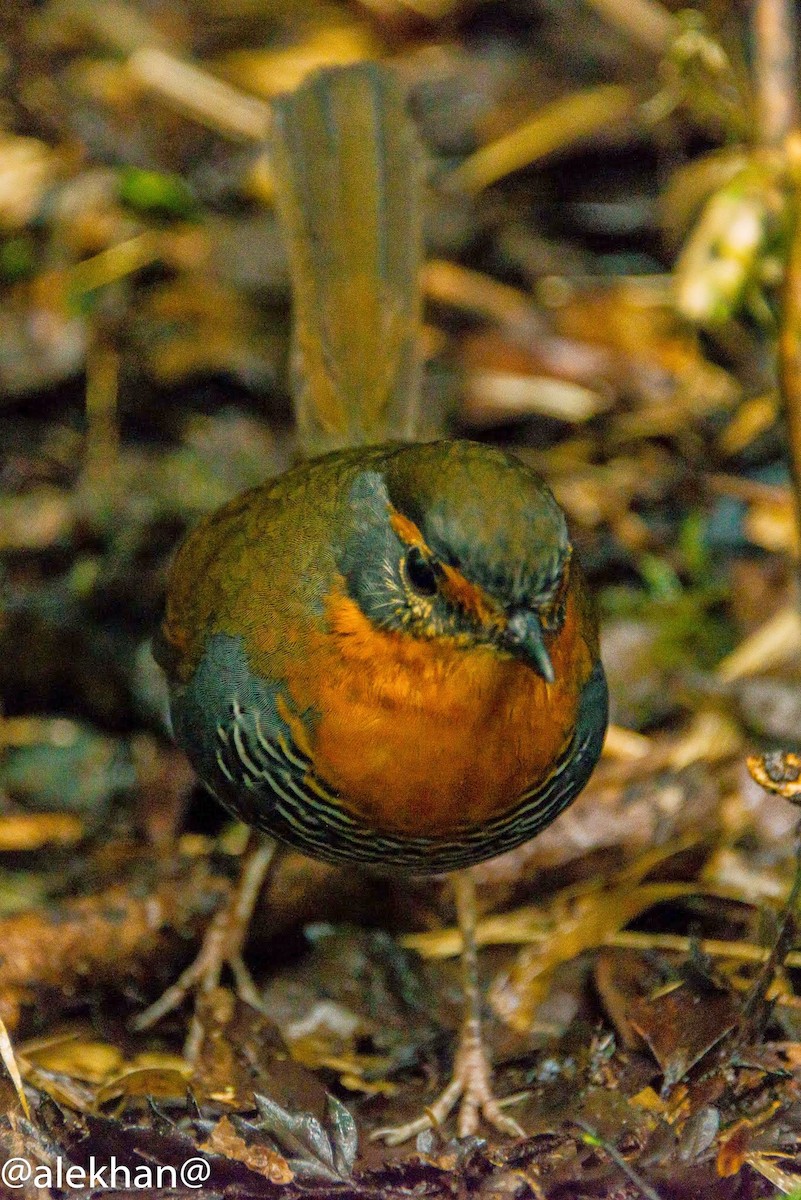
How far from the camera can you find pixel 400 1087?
343 centimetres

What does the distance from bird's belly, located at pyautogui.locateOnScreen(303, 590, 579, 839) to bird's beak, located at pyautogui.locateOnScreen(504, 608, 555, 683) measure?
0.31 ft

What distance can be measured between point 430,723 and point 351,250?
1.84 metres

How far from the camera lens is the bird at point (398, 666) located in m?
2.56

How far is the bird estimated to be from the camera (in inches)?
101

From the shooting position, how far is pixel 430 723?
2.74 metres

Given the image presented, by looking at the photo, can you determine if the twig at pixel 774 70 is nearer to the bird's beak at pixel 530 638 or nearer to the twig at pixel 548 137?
the twig at pixel 548 137

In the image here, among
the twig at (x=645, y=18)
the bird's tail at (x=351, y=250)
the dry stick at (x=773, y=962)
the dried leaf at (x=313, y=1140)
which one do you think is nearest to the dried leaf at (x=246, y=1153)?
the dried leaf at (x=313, y=1140)

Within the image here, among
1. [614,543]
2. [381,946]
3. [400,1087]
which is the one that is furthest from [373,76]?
[400,1087]

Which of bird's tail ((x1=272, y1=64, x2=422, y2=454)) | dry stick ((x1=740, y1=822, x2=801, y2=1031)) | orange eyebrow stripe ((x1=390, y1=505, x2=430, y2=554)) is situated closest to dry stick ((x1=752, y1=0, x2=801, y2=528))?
bird's tail ((x1=272, y1=64, x2=422, y2=454))

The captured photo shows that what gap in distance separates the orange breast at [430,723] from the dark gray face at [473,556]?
2.8 inches

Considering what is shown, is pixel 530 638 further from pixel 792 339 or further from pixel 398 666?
pixel 792 339

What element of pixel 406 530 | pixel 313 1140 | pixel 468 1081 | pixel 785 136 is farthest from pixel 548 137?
pixel 313 1140

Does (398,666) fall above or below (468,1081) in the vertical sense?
above

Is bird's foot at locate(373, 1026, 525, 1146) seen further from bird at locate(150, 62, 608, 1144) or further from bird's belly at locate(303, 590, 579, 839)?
bird's belly at locate(303, 590, 579, 839)
